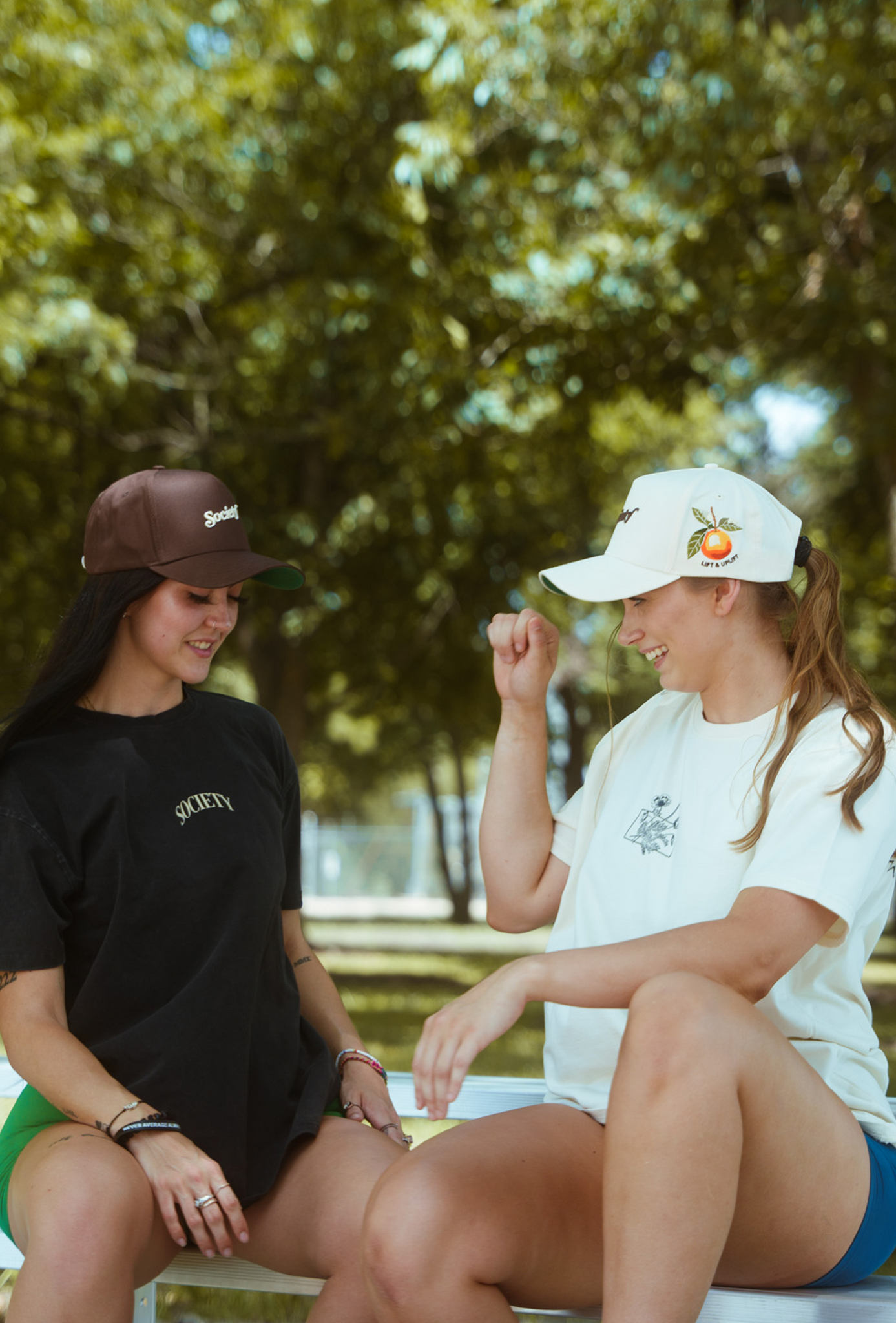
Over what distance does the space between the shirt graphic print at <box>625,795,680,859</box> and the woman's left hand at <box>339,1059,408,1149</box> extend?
2.37 feet

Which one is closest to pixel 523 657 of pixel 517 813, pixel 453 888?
pixel 517 813

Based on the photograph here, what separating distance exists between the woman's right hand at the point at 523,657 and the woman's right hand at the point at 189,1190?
99 centimetres

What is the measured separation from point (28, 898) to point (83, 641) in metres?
0.46

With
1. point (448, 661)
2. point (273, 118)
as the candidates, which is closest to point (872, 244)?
point (273, 118)

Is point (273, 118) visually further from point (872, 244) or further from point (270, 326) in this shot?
point (872, 244)

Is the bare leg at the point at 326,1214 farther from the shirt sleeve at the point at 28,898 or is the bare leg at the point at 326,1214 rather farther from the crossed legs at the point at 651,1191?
the shirt sleeve at the point at 28,898

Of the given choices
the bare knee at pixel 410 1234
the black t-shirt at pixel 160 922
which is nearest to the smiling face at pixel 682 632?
the black t-shirt at pixel 160 922

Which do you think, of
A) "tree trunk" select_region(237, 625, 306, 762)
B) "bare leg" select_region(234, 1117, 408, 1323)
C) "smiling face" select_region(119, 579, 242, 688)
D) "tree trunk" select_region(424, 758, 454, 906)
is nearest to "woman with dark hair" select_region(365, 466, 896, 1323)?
"bare leg" select_region(234, 1117, 408, 1323)

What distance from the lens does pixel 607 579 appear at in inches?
86.1

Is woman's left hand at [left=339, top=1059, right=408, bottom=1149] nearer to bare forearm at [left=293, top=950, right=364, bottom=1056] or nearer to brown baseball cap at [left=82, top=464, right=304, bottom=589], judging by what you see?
bare forearm at [left=293, top=950, right=364, bottom=1056]

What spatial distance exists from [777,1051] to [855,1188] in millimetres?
323

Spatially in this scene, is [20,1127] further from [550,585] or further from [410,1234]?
[550,585]

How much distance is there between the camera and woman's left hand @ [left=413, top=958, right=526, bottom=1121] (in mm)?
1744

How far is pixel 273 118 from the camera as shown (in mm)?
7957
